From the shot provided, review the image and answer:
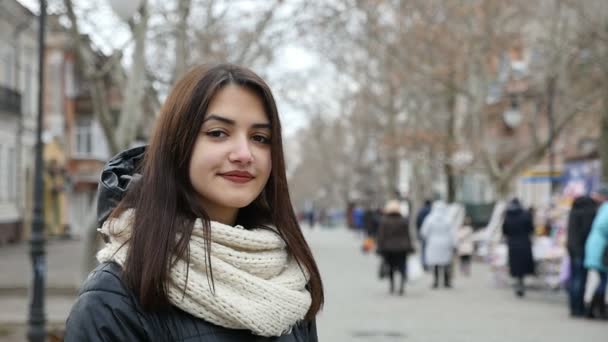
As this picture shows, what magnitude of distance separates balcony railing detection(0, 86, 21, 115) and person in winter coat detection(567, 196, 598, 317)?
2587 cm

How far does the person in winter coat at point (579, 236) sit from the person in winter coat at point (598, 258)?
11cm

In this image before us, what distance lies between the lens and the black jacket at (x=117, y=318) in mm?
2008

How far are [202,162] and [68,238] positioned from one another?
43.7 m

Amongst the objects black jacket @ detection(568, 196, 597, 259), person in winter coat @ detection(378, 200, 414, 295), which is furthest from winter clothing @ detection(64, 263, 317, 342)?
person in winter coat @ detection(378, 200, 414, 295)

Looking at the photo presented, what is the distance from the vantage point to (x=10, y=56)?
35250 millimetres

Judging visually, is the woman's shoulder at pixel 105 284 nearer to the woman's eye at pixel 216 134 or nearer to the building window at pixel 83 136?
the woman's eye at pixel 216 134

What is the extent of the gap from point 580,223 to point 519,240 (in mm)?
3461

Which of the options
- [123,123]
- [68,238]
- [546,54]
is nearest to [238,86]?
[123,123]

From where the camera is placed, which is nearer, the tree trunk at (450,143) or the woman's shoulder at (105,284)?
the woman's shoulder at (105,284)

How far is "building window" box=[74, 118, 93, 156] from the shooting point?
162ft

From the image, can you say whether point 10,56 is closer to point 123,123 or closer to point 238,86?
point 123,123

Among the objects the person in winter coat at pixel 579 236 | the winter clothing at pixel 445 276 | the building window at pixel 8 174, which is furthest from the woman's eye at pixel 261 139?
the building window at pixel 8 174

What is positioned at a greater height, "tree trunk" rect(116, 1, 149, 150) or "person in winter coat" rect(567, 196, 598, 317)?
"tree trunk" rect(116, 1, 149, 150)

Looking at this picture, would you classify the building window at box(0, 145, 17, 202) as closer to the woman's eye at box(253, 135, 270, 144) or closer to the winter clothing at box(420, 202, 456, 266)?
the winter clothing at box(420, 202, 456, 266)
